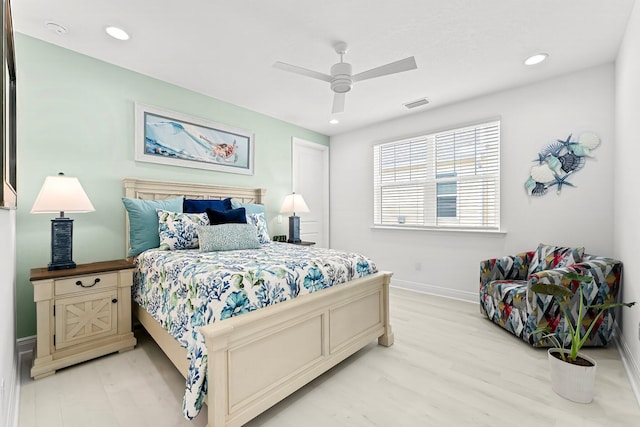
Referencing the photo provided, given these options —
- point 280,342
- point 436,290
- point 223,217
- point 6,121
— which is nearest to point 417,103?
point 436,290

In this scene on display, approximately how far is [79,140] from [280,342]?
8.47 feet

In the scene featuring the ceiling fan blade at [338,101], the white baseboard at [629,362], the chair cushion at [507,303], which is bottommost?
the white baseboard at [629,362]

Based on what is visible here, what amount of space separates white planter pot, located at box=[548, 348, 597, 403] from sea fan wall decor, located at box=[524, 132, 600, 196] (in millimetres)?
1993

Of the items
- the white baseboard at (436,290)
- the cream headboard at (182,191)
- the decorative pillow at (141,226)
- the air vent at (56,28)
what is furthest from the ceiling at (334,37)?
the white baseboard at (436,290)

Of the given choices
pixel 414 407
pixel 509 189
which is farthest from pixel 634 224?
pixel 414 407

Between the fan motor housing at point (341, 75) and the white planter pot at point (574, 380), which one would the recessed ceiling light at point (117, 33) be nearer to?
the fan motor housing at point (341, 75)

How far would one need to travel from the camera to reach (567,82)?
119 inches

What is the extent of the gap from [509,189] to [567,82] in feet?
3.94

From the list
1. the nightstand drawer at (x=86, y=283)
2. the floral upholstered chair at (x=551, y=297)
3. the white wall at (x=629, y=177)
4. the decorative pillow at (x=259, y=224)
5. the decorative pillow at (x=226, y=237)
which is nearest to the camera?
the white wall at (x=629, y=177)

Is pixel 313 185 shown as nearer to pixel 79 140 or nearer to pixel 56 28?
pixel 79 140

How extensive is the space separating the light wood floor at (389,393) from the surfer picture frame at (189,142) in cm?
194

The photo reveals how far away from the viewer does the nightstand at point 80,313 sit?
2.03 metres

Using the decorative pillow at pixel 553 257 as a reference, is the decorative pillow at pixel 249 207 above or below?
above

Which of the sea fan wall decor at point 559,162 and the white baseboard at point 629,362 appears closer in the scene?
the white baseboard at point 629,362
